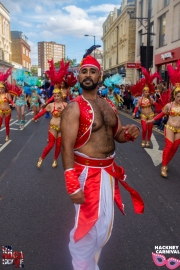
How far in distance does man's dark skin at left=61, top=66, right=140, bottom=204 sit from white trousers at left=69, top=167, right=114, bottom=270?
0.63ft

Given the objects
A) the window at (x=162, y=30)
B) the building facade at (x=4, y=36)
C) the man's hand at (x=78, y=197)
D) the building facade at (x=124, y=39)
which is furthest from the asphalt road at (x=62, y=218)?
the building facade at (x=4, y=36)

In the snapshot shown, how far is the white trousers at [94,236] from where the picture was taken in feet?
7.22

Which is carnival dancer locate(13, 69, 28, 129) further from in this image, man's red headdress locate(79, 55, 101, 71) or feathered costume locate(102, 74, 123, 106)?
man's red headdress locate(79, 55, 101, 71)

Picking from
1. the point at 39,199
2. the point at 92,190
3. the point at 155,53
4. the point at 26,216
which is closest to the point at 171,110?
the point at 39,199

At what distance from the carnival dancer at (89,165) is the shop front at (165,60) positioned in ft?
59.2

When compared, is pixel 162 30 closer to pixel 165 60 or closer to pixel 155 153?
pixel 165 60

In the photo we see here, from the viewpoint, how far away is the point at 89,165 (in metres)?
2.32

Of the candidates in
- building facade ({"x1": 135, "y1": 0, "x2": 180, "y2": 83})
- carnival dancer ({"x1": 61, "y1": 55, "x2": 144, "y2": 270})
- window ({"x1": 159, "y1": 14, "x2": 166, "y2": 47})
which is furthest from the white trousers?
window ({"x1": 159, "y1": 14, "x2": 166, "y2": 47})

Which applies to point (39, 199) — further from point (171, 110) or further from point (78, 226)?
point (171, 110)

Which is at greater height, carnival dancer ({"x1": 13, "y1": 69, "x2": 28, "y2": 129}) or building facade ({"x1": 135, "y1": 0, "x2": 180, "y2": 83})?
building facade ({"x1": 135, "y1": 0, "x2": 180, "y2": 83})

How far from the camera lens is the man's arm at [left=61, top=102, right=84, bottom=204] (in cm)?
208

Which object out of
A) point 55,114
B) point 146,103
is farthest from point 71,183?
point 146,103

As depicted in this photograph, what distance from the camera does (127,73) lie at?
111 feet

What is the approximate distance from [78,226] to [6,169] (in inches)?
173
